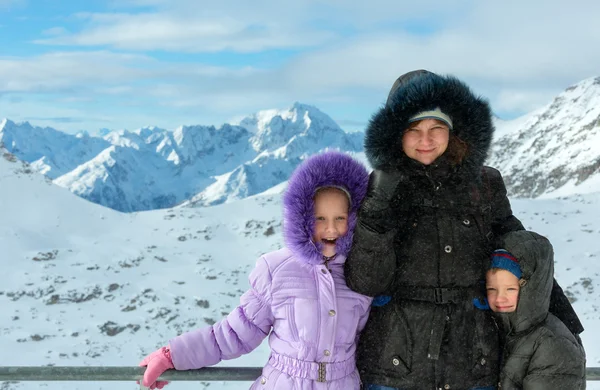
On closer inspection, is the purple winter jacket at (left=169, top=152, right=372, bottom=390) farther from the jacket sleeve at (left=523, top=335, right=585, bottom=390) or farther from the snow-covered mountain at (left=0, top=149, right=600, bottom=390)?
the snow-covered mountain at (left=0, top=149, right=600, bottom=390)

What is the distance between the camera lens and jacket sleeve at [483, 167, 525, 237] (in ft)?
11.6

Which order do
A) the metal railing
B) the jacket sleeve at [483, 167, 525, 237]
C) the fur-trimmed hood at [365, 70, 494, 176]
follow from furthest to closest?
the jacket sleeve at [483, 167, 525, 237], the fur-trimmed hood at [365, 70, 494, 176], the metal railing

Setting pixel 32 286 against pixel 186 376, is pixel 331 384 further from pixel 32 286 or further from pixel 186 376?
pixel 32 286

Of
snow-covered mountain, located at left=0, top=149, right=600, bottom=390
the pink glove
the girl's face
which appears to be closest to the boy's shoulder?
the girl's face

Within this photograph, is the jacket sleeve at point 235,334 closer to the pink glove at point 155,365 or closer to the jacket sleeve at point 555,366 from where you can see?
the pink glove at point 155,365

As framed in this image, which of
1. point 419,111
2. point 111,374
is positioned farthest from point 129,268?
point 419,111

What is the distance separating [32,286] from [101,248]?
3964 mm

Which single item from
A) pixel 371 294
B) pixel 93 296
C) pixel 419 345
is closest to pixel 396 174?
pixel 371 294

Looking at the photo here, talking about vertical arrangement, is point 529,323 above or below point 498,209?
below

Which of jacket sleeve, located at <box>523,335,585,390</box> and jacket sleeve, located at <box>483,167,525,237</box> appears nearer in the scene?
jacket sleeve, located at <box>523,335,585,390</box>

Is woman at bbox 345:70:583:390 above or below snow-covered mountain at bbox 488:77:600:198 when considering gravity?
below

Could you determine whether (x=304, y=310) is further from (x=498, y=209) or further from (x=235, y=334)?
(x=498, y=209)

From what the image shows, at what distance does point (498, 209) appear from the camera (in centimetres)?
357

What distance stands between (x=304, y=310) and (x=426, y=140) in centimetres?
130
